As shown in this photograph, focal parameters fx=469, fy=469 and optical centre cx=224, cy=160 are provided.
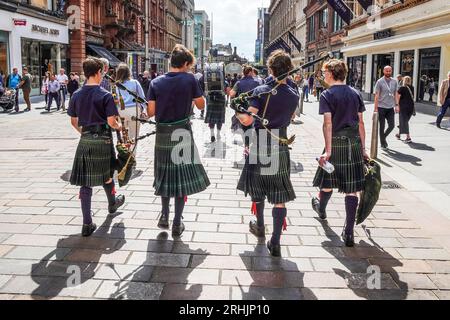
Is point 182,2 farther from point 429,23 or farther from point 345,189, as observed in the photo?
point 345,189

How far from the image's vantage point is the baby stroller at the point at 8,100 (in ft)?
58.3

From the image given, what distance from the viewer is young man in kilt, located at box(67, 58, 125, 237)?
185 inches

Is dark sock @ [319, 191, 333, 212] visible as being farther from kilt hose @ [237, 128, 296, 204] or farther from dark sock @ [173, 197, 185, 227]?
dark sock @ [173, 197, 185, 227]

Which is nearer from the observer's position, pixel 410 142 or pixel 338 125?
pixel 338 125

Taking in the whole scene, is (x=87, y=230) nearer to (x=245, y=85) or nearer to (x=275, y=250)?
(x=275, y=250)

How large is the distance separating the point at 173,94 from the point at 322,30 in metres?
42.5

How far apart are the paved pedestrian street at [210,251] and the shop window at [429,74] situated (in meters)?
13.7

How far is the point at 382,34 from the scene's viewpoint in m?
24.7

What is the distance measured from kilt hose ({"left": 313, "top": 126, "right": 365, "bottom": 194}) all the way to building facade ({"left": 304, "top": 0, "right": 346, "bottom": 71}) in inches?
1146

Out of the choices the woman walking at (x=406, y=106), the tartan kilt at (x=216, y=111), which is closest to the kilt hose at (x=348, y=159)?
the tartan kilt at (x=216, y=111)

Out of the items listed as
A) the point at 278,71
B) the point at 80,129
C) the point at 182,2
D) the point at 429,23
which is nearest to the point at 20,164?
the point at 80,129

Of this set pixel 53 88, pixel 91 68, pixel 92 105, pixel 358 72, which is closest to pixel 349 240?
pixel 92 105
